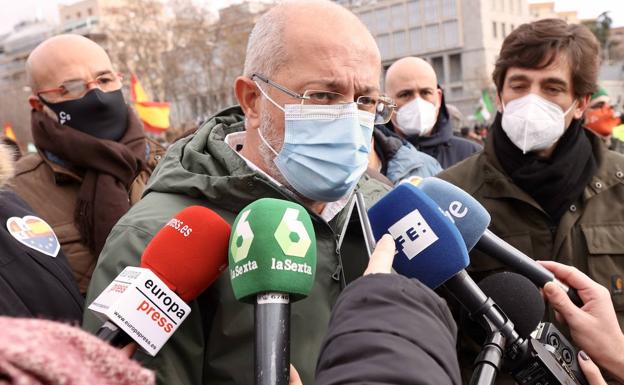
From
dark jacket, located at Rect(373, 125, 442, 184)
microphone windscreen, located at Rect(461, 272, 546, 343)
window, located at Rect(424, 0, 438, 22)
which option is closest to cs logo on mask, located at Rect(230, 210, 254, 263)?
microphone windscreen, located at Rect(461, 272, 546, 343)

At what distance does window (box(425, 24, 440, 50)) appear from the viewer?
219ft

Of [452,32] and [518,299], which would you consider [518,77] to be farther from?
[452,32]

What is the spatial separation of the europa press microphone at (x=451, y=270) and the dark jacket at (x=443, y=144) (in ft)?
11.3

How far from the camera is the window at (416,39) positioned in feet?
225

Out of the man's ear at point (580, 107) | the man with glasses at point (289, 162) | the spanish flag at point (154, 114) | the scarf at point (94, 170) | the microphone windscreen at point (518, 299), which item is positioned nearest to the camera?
the microphone windscreen at point (518, 299)

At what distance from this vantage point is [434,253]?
1.51 meters

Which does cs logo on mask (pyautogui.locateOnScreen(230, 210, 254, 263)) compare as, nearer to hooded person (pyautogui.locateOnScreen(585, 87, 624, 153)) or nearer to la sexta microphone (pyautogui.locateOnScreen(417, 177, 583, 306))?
la sexta microphone (pyautogui.locateOnScreen(417, 177, 583, 306))

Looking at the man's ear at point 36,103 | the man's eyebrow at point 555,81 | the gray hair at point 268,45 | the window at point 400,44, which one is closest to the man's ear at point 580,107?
the man's eyebrow at point 555,81

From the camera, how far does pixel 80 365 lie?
722mm

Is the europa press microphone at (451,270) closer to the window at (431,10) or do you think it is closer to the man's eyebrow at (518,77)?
the man's eyebrow at (518,77)

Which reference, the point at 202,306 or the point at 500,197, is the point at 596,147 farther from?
the point at 202,306

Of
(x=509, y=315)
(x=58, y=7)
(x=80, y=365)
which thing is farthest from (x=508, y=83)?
(x=58, y=7)

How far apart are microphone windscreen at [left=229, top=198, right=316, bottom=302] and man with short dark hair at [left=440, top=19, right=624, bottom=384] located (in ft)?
4.11

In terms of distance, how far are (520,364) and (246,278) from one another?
681 mm
